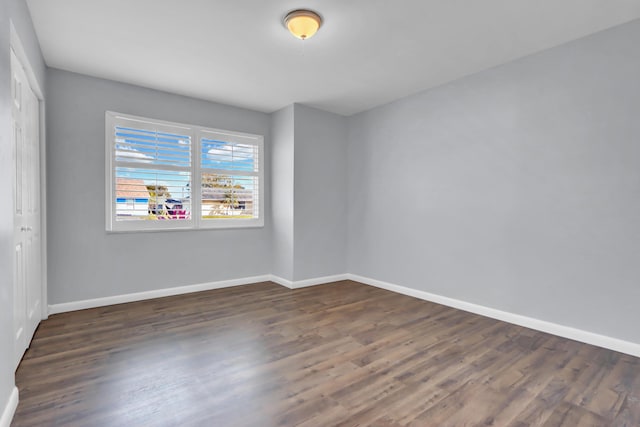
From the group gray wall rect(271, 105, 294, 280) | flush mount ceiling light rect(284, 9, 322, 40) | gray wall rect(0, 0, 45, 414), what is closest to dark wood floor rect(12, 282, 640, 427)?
gray wall rect(0, 0, 45, 414)

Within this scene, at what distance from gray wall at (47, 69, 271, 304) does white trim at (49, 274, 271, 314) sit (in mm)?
52

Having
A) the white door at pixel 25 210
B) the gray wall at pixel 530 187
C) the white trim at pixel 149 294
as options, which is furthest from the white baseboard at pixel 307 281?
the white door at pixel 25 210

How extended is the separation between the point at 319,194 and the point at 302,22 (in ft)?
8.51

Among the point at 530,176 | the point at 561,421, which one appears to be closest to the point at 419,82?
the point at 530,176

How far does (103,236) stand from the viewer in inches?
143

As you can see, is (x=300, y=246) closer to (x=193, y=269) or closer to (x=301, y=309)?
(x=301, y=309)

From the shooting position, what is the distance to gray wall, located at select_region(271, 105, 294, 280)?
4539 millimetres

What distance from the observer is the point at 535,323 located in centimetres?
302

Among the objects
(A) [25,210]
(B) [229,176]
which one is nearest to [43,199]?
(A) [25,210]

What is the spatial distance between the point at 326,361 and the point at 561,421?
139 centimetres

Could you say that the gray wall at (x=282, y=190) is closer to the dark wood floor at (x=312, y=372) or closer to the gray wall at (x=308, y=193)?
the gray wall at (x=308, y=193)

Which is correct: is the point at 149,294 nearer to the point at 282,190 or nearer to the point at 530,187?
the point at 282,190

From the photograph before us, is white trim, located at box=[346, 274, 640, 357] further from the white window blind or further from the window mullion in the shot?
the window mullion

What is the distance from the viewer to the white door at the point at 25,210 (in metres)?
2.26
